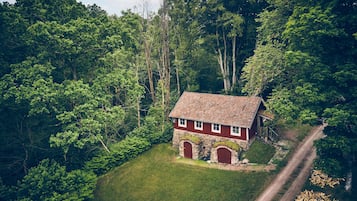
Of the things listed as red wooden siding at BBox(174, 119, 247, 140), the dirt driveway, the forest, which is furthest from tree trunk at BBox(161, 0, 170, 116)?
the dirt driveway

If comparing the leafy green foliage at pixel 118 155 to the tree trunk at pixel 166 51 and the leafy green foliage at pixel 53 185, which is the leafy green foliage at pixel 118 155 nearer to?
the leafy green foliage at pixel 53 185

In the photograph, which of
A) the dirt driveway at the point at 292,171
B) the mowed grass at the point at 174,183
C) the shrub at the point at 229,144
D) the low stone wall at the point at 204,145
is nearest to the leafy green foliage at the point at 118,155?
the mowed grass at the point at 174,183

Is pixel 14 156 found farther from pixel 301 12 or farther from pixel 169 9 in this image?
pixel 301 12

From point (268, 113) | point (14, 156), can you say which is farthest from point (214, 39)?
point (14, 156)

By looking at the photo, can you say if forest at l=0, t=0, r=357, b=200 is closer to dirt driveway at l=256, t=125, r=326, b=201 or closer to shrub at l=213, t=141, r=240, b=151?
dirt driveway at l=256, t=125, r=326, b=201

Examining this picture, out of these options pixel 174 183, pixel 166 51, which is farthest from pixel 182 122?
pixel 166 51

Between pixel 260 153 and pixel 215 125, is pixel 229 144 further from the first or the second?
pixel 260 153
